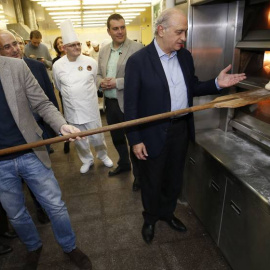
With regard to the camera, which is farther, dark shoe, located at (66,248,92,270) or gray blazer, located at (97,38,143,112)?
gray blazer, located at (97,38,143,112)

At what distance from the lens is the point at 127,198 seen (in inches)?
116

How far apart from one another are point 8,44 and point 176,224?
2.27 meters

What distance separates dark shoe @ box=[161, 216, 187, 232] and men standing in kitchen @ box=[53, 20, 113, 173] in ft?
5.37

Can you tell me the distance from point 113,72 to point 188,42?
108 centimetres

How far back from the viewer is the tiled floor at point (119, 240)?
2078 millimetres

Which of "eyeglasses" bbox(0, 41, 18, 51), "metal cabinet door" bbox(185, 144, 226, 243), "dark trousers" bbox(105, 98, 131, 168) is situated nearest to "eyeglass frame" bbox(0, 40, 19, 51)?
"eyeglasses" bbox(0, 41, 18, 51)

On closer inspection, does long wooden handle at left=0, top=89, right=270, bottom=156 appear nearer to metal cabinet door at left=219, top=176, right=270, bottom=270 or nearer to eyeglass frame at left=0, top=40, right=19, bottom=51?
metal cabinet door at left=219, top=176, right=270, bottom=270

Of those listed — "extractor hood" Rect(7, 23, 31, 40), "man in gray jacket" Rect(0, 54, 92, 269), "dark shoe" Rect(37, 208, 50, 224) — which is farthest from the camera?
"extractor hood" Rect(7, 23, 31, 40)

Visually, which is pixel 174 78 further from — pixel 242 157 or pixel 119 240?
pixel 119 240

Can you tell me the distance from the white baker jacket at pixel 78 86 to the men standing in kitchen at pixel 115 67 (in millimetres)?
142

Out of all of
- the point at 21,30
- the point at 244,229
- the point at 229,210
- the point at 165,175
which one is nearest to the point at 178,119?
the point at 165,175

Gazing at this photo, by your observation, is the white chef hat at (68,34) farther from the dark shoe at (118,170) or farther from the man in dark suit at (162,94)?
the dark shoe at (118,170)

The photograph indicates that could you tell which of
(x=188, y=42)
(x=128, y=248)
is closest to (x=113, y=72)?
(x=188, y=42)

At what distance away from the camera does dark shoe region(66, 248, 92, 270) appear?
202cm
